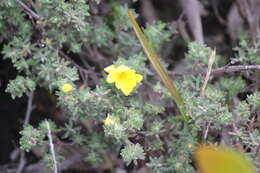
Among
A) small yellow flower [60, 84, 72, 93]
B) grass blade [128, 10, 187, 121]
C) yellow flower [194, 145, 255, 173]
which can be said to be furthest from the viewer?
small yellow flower [60, 84, 72, 93]

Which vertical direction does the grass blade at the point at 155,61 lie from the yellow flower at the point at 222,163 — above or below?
above

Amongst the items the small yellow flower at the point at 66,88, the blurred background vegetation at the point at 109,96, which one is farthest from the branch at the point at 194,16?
the small yellow flower at the point at 66,88

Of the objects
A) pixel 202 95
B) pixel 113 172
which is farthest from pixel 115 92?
pixel 113 172

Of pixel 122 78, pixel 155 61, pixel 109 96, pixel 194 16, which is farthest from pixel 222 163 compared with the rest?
pixel 194 16

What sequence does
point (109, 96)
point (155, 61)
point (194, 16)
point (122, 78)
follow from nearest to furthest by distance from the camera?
1. point (155, 61)
2. point (122, 78)
3. point (109, 96)
4. point (194, 16)

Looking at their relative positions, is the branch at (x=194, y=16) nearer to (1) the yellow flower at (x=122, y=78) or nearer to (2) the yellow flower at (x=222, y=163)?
(1) the yellow flower at (x=122, y=78)

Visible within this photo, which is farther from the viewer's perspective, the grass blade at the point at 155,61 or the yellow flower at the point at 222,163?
the grass blade at the point at 155,61

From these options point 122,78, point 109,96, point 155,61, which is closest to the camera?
point 155,61

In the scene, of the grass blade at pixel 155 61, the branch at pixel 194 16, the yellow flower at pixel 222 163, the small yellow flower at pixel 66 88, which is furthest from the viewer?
the branch at pixel 194 16

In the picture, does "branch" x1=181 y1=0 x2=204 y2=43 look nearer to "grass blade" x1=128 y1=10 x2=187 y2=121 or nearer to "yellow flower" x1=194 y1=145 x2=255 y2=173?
"grass blade" x1=128 y1=10 x2=187 y2=121

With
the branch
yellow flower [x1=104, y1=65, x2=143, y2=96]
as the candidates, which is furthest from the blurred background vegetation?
yellow flower [x1=104, y1=65, x2=143, y2=96]

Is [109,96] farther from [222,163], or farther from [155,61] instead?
[222,163]

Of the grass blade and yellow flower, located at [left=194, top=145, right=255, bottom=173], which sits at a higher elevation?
the grass blade
